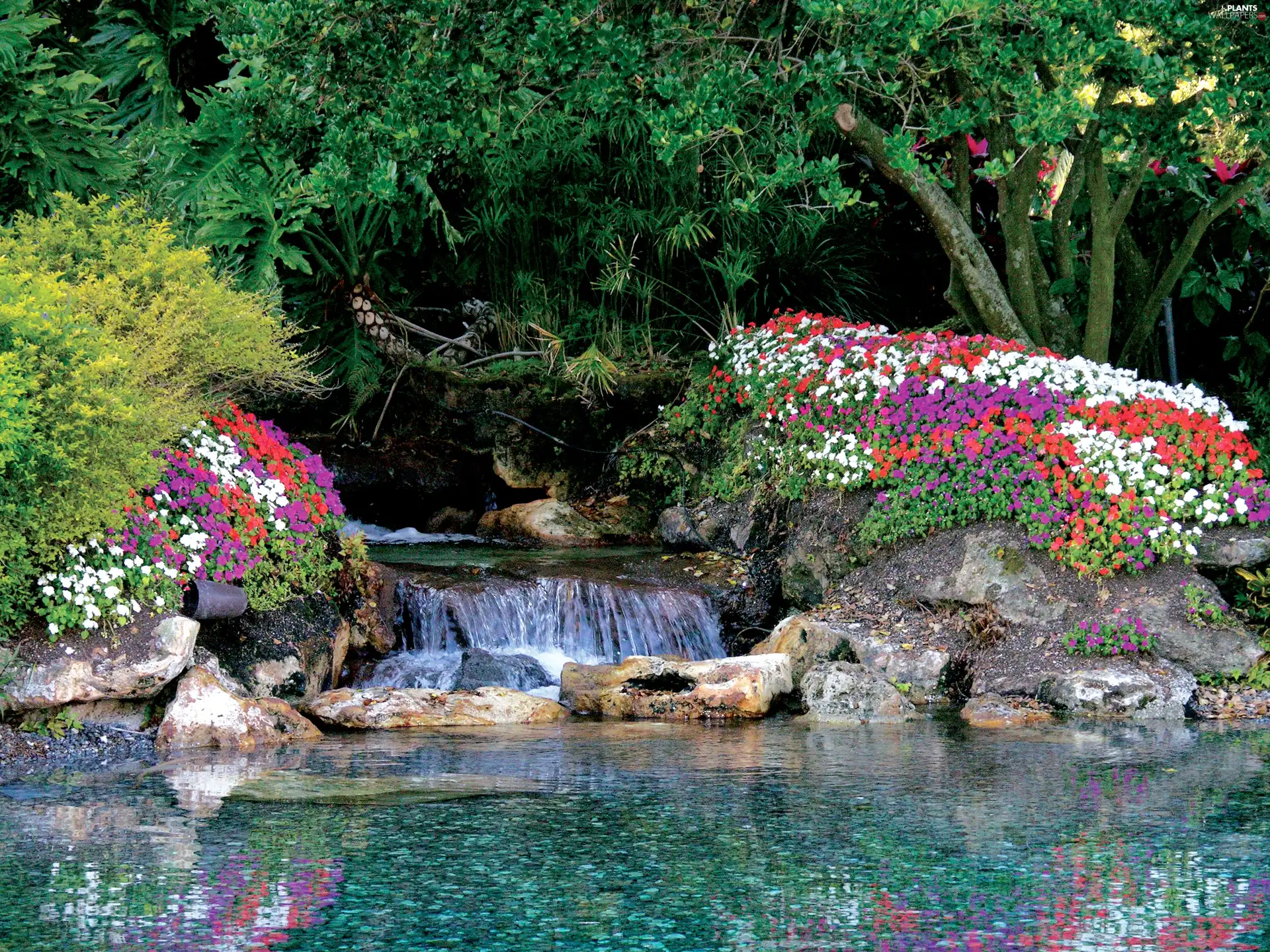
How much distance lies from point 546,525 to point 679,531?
169cm

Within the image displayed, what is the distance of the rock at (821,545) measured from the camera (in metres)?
11.1

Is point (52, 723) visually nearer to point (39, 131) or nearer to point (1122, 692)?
point (39, 131)

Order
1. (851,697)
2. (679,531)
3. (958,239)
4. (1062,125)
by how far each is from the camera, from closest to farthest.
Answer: (851,697), (1062,125), (958,239), (679,531)

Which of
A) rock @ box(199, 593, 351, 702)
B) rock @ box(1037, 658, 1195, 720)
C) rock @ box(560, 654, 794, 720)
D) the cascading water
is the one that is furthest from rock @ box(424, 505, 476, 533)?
rock @ box(1037, 658, 1195, 720)

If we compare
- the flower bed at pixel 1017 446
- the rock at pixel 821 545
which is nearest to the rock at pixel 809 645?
the rock at pixel 821 545

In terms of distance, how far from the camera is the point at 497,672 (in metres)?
10.2

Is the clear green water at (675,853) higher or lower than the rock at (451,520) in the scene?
lower

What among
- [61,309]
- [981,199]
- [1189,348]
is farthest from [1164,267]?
[61,309]

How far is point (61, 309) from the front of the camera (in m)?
8.37

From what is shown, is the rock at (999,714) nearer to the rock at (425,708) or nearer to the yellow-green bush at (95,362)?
the rock at (425,708)

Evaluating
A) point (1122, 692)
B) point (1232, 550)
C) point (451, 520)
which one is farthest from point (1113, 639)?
point (451, 520)

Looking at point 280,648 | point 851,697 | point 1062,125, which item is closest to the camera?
point 851,697

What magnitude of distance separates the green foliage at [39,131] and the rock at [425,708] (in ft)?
16.5

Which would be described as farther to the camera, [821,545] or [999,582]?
[821,545]
